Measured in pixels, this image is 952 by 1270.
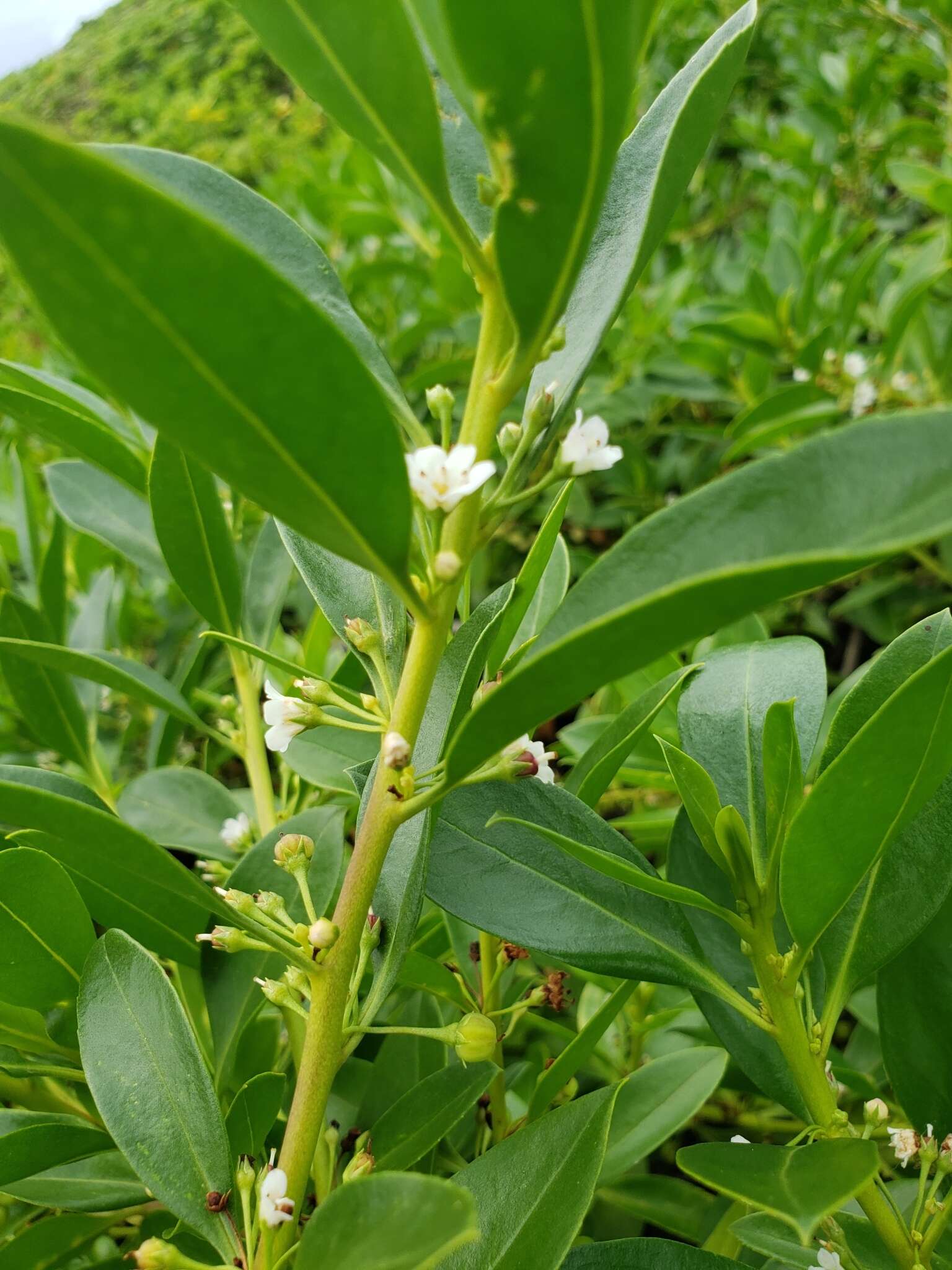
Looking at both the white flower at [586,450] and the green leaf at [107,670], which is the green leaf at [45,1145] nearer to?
the green leaf at [107,670]

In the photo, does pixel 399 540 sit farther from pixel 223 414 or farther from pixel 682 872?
pixel 682 872

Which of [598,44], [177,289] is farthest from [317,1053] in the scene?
[598,44]

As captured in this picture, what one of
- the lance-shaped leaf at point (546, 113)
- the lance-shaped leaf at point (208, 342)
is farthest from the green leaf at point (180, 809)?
the lance-shaped leaf at point (546, 113)

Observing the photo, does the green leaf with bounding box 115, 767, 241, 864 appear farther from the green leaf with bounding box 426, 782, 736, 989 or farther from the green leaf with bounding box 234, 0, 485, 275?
the green leaf with bounding box 234, 0, 485, 275

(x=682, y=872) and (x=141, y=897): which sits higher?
(x=141, y=897)

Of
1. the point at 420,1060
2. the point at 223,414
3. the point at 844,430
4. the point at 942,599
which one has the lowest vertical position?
the point at 942,599

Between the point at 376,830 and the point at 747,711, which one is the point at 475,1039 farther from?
the point at 747,711
